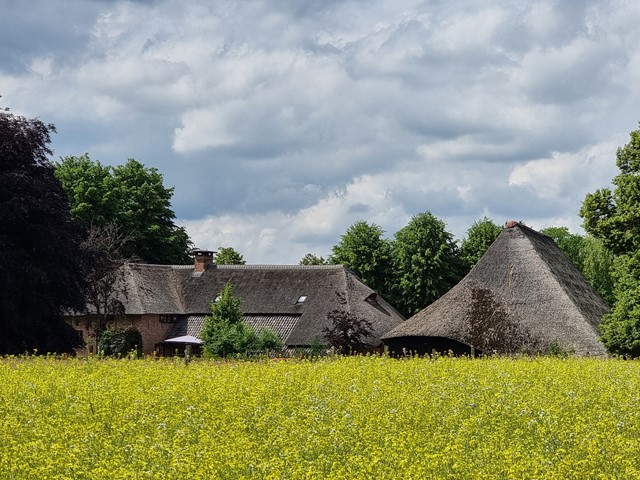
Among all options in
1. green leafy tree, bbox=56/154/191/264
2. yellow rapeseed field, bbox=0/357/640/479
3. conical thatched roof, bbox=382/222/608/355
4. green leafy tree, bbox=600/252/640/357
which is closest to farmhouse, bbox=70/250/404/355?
green leafy tree, bbox=56/154/191/264

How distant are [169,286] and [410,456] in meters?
48.8

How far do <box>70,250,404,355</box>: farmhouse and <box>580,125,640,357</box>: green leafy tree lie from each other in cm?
1812

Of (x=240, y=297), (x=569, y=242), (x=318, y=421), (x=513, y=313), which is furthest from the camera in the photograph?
(x=569, y=242)

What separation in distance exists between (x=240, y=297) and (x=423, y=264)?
1297 cm

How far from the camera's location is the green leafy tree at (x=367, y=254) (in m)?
62.0

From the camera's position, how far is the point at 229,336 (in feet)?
136

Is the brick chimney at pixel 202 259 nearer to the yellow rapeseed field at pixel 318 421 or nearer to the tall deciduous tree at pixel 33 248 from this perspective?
the tall deciduous tree at pixel 33 248

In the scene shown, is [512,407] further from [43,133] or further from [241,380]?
[43,133]

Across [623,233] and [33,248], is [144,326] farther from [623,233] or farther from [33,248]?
[623,233]

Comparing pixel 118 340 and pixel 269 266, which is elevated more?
pixel 269 266

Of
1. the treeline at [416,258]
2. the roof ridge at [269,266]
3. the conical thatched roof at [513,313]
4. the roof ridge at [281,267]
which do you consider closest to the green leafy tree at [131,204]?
the roof ridge at [269,266]

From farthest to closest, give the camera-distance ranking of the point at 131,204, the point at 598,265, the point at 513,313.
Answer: the point at 131,204
the point at 598,265
the point at 513,313

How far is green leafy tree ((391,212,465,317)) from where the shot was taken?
59.0 metres

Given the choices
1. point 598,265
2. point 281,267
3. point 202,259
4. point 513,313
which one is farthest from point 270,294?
point 513,313
